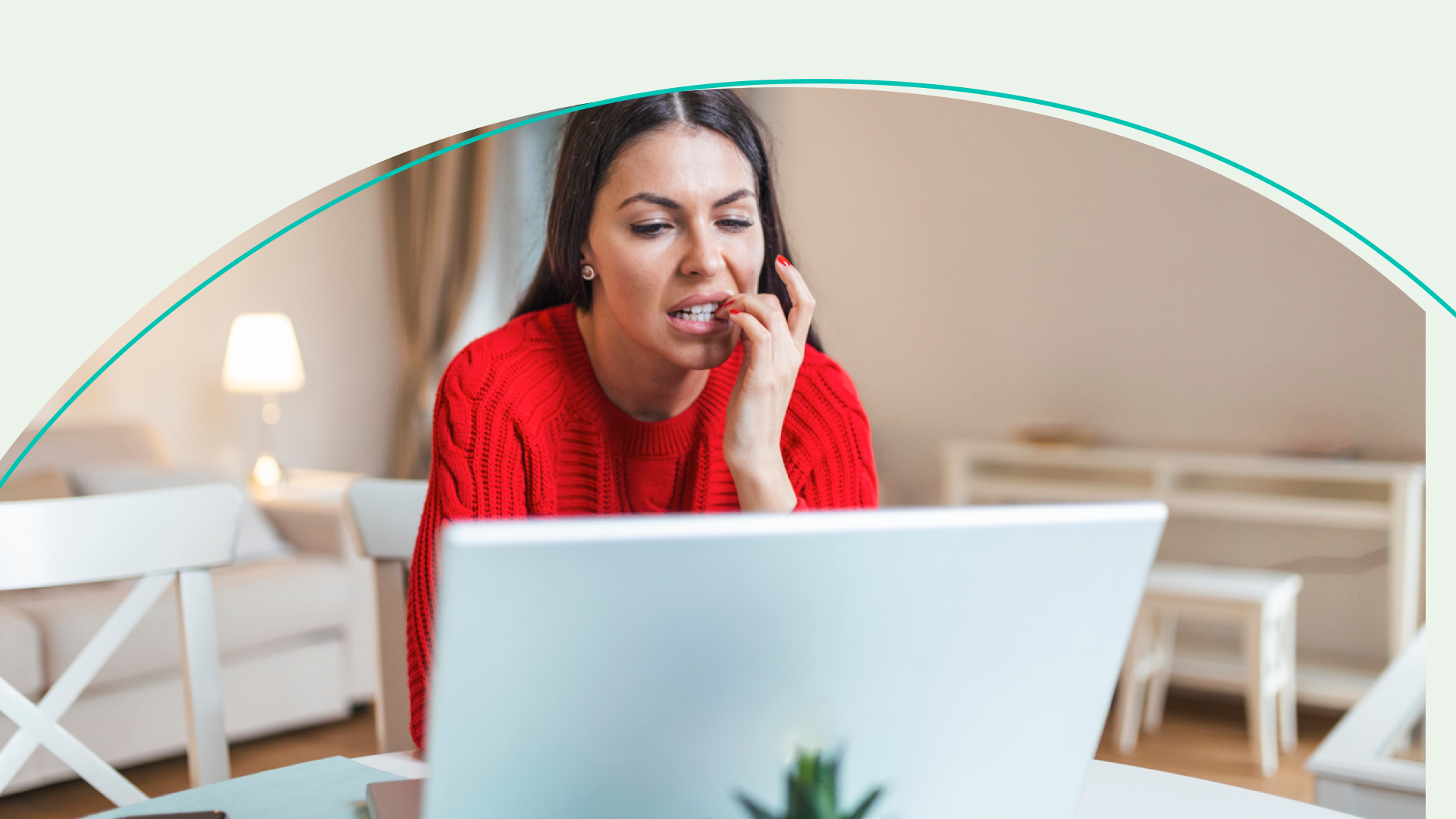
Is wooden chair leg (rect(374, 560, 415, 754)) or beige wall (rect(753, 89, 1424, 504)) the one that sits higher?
beige wall (rect(753, 89, 1424, 504))

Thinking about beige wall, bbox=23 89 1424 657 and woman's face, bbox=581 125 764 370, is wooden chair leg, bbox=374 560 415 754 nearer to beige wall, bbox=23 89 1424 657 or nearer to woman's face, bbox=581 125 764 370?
woman's face, bbox=581 125 764 370

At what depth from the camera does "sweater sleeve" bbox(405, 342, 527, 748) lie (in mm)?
696

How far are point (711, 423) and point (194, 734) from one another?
44 centimetres

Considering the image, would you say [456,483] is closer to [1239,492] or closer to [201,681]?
[201,681]

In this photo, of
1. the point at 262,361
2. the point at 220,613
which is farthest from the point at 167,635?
the point at 262,361

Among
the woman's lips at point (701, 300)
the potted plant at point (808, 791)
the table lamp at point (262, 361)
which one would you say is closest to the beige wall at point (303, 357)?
the table lamp at point (262, 361)

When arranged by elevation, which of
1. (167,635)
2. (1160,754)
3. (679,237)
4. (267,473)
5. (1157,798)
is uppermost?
(679,237)

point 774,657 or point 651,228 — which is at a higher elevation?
point 651,228

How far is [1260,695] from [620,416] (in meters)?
1.46

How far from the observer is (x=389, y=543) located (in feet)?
2.96

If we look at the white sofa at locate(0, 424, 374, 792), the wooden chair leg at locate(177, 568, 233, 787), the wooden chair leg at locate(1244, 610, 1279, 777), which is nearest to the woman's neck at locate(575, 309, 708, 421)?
the wooden chair leg at locate(177, 568, 233, 787)

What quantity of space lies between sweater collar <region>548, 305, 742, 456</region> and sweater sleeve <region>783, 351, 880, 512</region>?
5 cm

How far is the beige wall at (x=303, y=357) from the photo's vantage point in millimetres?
2580

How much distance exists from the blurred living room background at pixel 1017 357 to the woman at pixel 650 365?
39.7 inches
